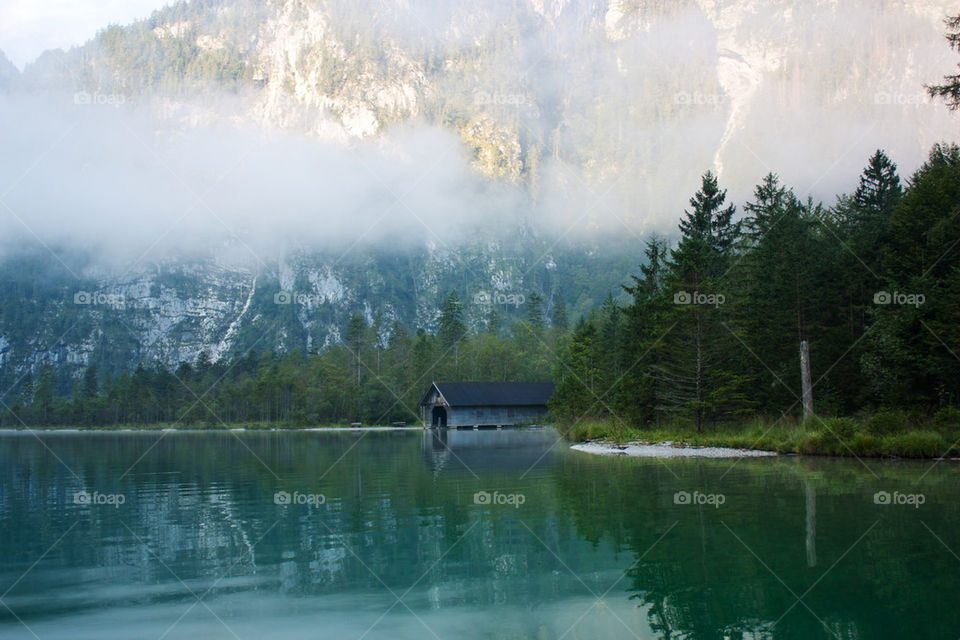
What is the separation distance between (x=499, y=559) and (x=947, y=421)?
24.9 meters

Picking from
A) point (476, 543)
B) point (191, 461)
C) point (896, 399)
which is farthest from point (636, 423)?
point (476, 543)

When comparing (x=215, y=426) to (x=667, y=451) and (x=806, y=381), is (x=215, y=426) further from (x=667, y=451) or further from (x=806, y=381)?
(x=806, y=381)

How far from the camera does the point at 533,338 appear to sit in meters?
131

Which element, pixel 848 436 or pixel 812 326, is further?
pixel 812 326

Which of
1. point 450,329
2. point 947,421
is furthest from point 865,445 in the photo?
point 450,329

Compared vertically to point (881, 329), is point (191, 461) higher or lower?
lower

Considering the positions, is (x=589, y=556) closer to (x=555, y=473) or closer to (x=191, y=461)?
(x=555, y=473)

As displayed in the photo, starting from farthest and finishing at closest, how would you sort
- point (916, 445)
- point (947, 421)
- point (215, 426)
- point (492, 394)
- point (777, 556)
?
point (215, 426) → point (492, 394) → point (947, 421) → point (916, 445) → point (777, 556)

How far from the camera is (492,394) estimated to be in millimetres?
85312

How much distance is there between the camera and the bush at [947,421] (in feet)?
91.8

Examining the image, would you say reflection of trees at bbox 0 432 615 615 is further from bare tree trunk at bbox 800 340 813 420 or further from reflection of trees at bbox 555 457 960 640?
bare tree trunk at bbox 800 340 813 420

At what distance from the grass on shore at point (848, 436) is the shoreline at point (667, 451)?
2.11ft

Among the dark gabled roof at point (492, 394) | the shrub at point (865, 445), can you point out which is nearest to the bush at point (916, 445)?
the shrub at point (865, 445)

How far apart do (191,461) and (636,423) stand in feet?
87.5
